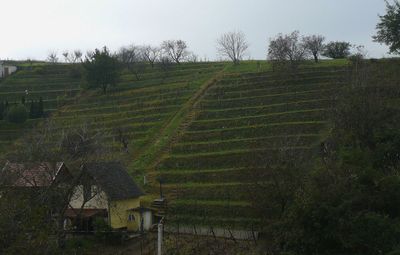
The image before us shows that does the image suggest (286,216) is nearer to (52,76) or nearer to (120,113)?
(120,113)

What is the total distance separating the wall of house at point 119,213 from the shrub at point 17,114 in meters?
29.8

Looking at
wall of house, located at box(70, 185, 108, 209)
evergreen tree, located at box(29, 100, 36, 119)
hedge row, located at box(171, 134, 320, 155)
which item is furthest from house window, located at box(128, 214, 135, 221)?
evergreen tree, located at box(29, 100, 36, 119)

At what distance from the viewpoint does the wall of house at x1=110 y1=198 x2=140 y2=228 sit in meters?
34.3

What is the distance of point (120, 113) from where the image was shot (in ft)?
193

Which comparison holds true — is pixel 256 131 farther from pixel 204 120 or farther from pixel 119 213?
pixel 119 213

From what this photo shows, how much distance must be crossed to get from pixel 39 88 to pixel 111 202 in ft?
150

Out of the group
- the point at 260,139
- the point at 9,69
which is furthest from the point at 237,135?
the point at 9,69

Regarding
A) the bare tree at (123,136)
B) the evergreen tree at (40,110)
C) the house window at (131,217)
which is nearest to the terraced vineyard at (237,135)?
the house window at (131,217)

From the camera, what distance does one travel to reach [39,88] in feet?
247

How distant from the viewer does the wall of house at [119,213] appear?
113 ft

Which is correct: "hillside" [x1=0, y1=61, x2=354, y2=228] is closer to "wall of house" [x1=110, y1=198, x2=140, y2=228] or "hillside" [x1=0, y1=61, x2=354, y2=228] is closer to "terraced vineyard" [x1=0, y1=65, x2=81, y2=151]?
"terraced vineyard" [x1=0, y1=65, x2=81, y2=151]

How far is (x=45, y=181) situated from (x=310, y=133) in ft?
75.4

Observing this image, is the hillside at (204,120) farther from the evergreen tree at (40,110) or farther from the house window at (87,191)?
the house window at (87,191)

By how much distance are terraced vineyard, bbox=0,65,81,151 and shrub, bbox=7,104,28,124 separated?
571 mm
